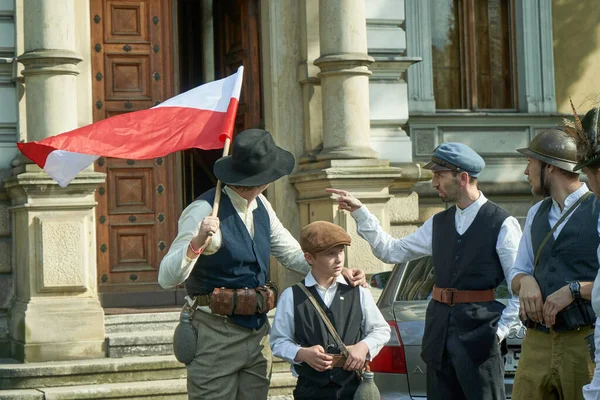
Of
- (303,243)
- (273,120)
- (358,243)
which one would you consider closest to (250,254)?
(303,243)

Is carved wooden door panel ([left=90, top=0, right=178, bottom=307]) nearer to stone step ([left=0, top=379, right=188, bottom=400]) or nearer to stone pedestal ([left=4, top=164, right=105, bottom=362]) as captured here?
stone pedestal ([left=4, top=164, right=105, bottom=362])

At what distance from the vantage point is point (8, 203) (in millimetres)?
10859

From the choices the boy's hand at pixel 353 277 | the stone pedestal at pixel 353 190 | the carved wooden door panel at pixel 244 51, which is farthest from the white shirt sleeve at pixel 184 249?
the carved wooden door panel at pixel 244 51

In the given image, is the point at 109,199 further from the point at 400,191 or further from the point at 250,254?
the point at 250,254

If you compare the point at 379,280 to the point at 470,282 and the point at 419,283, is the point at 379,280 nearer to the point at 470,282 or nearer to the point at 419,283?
the point at 419,283

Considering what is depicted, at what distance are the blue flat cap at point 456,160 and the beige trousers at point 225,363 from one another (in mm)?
1347

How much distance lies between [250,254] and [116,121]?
117 cm

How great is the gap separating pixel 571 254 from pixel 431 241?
1.22 meters

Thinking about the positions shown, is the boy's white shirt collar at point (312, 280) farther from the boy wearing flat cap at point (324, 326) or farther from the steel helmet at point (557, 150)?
the steel helmet at point (557, 150)

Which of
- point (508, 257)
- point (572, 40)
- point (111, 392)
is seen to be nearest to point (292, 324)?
point (508, 257)

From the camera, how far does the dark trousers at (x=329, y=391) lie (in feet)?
19.6

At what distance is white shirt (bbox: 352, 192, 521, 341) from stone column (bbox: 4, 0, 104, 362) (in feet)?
13.2

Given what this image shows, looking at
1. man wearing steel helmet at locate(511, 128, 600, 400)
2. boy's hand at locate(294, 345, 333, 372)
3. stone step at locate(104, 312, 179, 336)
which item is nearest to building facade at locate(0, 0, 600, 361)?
stone step at locate(104, 312, 179, 336)

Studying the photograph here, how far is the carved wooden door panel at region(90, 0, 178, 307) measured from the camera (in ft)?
39.1
